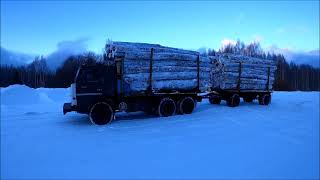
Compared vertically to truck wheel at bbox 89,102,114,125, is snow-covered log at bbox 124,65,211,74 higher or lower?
higher

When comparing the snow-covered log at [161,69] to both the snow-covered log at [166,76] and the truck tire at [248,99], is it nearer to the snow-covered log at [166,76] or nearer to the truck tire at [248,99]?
the snow-covered log at [166,76]

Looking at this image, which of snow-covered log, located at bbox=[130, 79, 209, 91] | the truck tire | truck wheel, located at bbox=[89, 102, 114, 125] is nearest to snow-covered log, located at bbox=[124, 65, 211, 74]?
snow-covered log, located at bbox=[130, 79, 209, 91]

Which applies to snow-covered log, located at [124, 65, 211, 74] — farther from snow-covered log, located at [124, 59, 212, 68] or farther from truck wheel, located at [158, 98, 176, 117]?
truck wheel, located at [158, 98, 176, 117]

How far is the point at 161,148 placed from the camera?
784 centimetres

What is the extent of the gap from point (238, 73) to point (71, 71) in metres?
34.5

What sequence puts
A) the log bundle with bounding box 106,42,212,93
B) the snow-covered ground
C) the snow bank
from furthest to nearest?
1. the snow bank
2. the log bundle with bounding box 106,42,212,93
3. the snow-covered ground

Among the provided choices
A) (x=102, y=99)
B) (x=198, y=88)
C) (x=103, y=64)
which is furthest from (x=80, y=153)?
(x=198, y=88)

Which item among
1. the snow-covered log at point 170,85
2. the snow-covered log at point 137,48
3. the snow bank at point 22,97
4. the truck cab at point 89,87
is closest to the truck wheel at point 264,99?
the snow-covered log at point 170,85

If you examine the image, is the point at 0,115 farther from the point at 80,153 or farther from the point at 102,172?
the point at 102,172

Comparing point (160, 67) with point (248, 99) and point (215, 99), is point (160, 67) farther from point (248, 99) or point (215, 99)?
point (248, 99)

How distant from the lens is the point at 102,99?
39.9 ft

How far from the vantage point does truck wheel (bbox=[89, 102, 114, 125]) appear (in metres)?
11.9

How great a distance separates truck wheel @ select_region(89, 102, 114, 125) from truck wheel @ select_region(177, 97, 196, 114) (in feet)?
12.4

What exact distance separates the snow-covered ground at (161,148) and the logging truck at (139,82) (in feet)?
2.51
